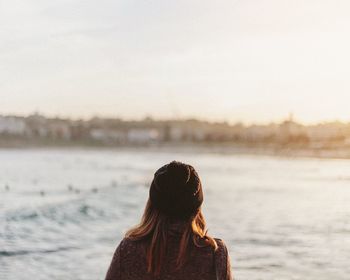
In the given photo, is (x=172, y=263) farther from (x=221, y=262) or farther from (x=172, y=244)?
(x=221, y=262)

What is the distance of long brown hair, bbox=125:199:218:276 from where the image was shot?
2758 millimetres

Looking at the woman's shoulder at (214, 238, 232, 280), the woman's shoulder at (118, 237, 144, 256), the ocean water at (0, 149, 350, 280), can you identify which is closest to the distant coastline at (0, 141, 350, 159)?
the ocean water at (0, 149, 350, 280)

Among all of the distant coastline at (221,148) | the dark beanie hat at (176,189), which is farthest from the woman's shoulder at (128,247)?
the distant coastline at (221,148)

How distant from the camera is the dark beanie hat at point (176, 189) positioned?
2701 millimetres

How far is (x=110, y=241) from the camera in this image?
16703 millimetres

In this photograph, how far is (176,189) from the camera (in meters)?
2.71

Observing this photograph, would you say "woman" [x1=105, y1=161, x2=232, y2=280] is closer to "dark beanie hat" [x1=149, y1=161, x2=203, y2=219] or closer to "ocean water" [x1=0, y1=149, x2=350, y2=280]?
"dark beanie hat" [x1=149, y1=161, x2=203, y2=219]

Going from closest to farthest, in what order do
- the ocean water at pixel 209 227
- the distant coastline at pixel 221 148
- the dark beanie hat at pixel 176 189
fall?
the dark beanie hat at pixel 176 189, the ocean water at pixel 209 227, the distant coastline at pixel 221 148

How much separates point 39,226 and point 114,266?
57.0 feet

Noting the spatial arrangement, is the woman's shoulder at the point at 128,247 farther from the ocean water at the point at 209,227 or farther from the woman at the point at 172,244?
the ocean water at the point at 209,227

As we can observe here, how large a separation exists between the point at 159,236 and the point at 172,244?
8 centimetres

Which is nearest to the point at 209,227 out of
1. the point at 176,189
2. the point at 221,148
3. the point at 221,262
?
the point at 221,262

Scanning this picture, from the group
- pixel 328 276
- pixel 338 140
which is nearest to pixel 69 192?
pixel 328 276

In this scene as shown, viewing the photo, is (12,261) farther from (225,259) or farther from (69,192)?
(69,192)
